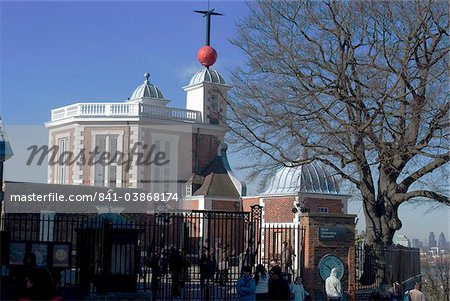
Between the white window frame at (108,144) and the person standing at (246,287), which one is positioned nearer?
the person standing at (246,287)

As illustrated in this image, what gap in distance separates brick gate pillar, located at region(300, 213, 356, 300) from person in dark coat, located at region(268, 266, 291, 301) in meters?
Answer: 7.11

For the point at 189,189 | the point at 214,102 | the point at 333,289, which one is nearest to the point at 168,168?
the point at 189,189

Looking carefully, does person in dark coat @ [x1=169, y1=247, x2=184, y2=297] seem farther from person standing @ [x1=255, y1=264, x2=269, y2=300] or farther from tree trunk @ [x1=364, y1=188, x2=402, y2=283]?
tree trunk @ [x1=364, y1=188, x2=402, y2=283]

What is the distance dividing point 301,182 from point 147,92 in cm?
2230

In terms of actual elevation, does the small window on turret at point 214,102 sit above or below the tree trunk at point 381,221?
above

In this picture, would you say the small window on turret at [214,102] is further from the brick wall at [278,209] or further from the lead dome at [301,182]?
the brick wall at [278,209]

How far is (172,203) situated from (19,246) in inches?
1484

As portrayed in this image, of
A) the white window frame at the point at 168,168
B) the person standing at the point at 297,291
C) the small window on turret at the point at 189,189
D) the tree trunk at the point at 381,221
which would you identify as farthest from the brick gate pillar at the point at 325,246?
the white window frame at the point at 168,168

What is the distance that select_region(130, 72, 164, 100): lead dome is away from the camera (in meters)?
65.1

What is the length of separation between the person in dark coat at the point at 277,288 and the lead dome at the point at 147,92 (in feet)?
165

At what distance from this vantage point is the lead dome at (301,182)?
47.6 metres

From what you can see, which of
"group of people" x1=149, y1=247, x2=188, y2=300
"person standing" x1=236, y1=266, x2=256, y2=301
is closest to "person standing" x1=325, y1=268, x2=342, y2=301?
"person standing" x1=236, y1=266, x2=256, y2=301

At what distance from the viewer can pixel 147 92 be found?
214 ft

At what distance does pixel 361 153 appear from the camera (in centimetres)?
2539
